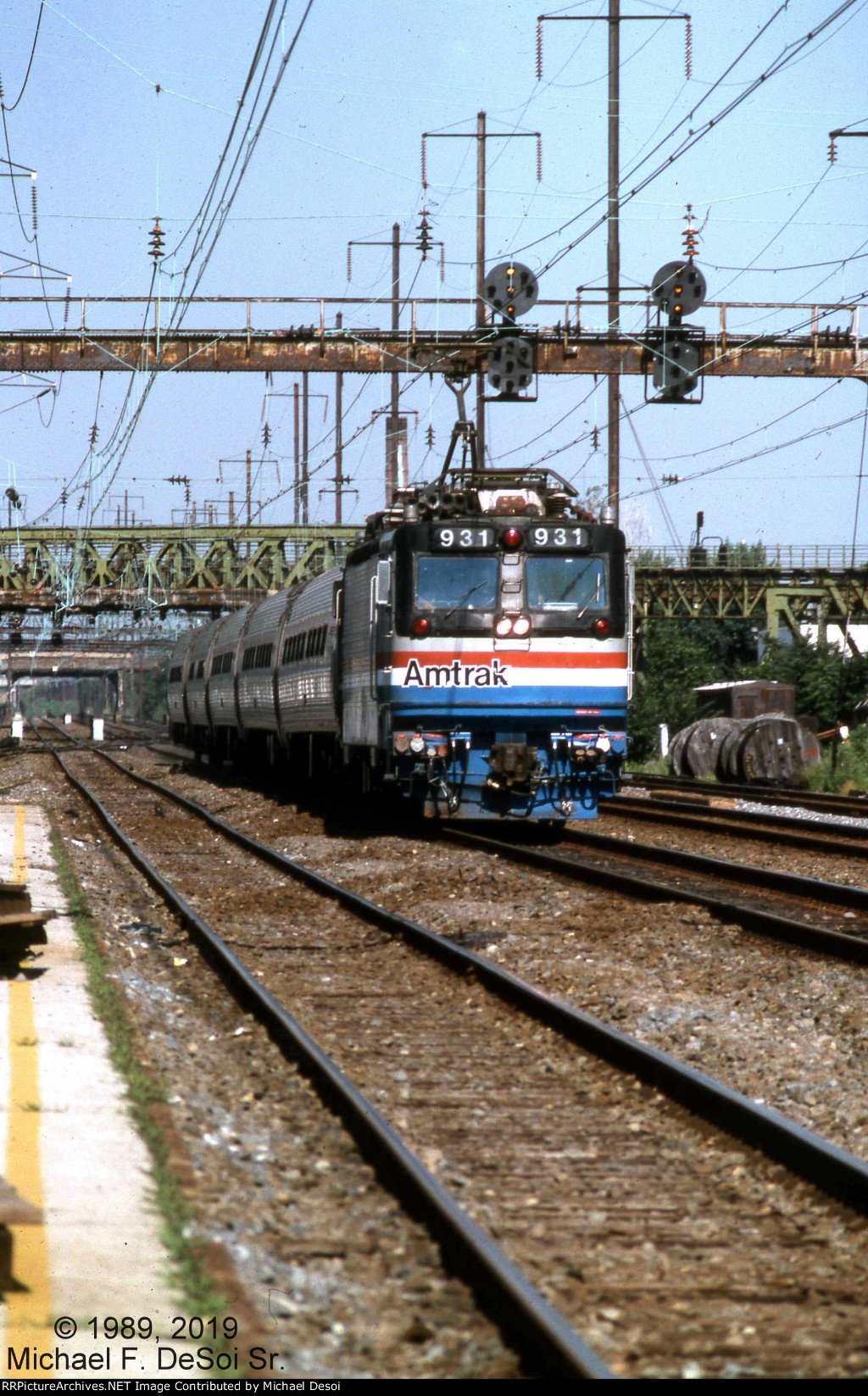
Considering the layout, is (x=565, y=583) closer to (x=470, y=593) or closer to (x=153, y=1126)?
(x=470, y=593)

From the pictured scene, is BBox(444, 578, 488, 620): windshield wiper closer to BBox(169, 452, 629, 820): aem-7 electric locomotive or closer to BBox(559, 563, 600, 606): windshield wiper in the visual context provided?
BBox(169, 452, 629, 820): aem-7 electric locomotive

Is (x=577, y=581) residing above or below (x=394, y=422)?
below

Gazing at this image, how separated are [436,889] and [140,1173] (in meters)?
8.48

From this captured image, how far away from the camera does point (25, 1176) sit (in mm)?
5000

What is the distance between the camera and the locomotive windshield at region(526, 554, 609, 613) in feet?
54.4

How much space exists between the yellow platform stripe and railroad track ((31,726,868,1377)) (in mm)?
1182

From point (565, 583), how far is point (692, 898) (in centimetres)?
537

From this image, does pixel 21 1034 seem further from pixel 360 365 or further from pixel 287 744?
pixel 360 365

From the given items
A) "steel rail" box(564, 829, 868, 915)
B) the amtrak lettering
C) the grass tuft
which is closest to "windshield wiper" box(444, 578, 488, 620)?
the amtrak lettering

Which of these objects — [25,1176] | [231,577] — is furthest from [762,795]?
[231,577]

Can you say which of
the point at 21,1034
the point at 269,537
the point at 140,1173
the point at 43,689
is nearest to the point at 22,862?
the point at 21,1034

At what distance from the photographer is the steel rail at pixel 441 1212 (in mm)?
3775

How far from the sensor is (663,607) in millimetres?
51875

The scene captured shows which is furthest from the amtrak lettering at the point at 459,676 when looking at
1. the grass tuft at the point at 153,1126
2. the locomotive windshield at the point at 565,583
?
the grass tuft at the point at 153,1126
